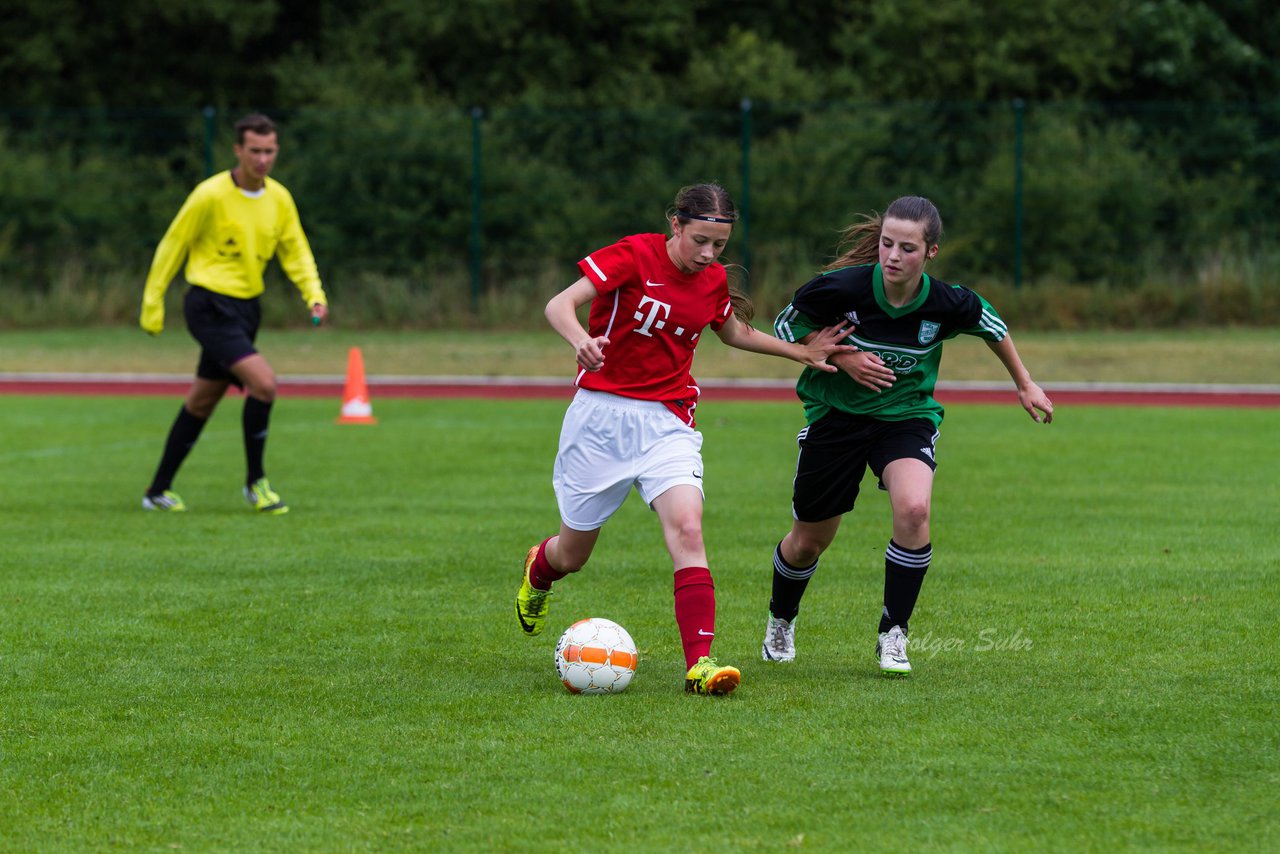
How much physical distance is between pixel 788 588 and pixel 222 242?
210 inches

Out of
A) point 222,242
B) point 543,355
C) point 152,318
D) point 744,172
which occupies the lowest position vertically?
point 543,355

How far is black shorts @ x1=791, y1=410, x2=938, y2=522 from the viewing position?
629 cm

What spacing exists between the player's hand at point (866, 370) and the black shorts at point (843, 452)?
0.21 metres

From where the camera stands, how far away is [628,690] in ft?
19.5

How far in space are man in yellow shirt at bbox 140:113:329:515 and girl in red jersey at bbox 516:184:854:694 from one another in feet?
14.7

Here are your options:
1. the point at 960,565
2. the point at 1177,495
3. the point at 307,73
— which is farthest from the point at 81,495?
the point at 307,73

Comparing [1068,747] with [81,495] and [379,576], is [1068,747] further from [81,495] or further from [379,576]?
[81,495]

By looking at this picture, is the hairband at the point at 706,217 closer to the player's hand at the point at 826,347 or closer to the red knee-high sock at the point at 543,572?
the player's hand at the point at 826,347

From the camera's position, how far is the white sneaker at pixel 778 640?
6.45 metres

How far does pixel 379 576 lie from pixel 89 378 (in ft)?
39.3

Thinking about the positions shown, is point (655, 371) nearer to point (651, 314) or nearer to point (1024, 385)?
point (651, 314)

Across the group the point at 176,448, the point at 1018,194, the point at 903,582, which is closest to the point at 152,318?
the point at 176,448

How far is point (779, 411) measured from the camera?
16562mm

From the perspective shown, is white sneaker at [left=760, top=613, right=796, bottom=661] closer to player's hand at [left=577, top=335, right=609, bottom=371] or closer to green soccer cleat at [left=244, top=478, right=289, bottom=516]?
player's hand at [left=577, top=335, right=609, bottom=371]
